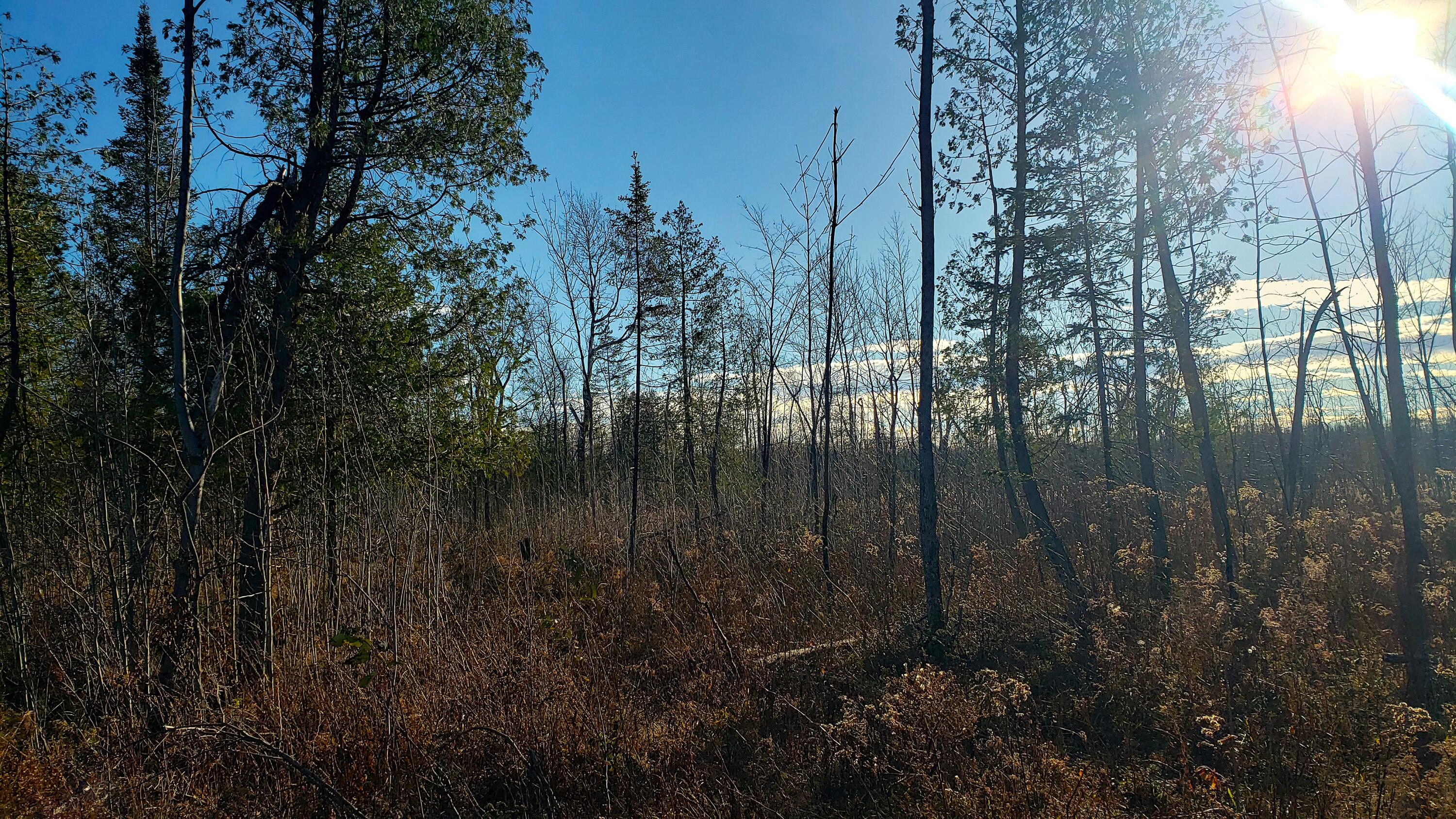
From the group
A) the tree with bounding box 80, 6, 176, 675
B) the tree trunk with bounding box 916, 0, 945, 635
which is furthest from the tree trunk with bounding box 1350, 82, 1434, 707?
the tree with bounding box 80, 6, 176, 675

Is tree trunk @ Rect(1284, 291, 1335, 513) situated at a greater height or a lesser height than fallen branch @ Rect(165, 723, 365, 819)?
greater

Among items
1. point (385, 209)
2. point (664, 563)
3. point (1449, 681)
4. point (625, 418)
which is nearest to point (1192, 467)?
point (1449, 681)

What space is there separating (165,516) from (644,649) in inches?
157

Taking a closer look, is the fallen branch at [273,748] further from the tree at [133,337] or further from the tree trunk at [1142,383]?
the tree trunk at [1142,383]

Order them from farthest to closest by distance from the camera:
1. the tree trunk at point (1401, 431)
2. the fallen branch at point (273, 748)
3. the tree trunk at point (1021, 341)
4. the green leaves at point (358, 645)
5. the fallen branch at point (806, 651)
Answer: the tree trunk at point (1021, 341) < the fallen branch at point (806, 651) < the tree trunk at point (1401, 431) < the green leaves at point (358, 645) < the fallen branch at point (273, 748)

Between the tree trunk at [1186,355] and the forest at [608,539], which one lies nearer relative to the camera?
the forest at [608,539]

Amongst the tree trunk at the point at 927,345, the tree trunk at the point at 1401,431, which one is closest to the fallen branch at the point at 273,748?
the tree trunk at the point at 927,345

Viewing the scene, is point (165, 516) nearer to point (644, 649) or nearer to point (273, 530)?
point (273, 530)

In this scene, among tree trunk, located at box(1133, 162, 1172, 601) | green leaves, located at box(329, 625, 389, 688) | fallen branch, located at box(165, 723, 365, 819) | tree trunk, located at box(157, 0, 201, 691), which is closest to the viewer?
fallen branch, located at box(165, 723, 365, 819)

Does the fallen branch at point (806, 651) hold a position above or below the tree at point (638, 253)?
below

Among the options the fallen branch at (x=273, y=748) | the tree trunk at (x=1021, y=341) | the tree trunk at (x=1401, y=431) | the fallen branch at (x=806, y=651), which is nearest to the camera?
the fallen branch at (x=273, y=748)

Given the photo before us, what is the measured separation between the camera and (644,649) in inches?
249

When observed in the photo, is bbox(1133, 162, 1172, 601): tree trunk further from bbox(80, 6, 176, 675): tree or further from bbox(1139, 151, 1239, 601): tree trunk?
bbox(80, 6, 176, 675): tree

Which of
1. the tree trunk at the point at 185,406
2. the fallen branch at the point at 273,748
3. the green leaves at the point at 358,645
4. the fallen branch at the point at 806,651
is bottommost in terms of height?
the fallen branch at the point at 806,651
